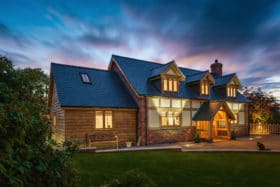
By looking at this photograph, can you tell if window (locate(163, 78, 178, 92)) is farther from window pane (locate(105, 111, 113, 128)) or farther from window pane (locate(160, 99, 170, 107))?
window pane (locate(105, 111, 113, 128))

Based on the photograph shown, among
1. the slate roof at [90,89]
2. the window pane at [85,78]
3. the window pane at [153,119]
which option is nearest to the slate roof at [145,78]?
the slate roof at [90,89]

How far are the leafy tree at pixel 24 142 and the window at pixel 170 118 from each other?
51.7 feet

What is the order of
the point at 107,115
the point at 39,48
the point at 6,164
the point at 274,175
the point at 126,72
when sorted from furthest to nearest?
the point at 39,48
the point at 126,72
the point at 107,115
the point at 274,175
the point at 6,164

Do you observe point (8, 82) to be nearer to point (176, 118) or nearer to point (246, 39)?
point (176, 118)

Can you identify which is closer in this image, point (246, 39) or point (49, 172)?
point (49, 172)

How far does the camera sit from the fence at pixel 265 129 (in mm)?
28058

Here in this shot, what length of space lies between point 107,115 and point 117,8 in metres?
9.36

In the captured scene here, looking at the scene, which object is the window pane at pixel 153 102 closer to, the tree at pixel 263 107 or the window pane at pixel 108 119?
the window pane at pixel 108 119

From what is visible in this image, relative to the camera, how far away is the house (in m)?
15.5

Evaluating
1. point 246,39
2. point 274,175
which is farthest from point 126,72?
point 274,175

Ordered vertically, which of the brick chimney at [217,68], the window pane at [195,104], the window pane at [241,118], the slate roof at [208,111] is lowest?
the window pane at [241,118]

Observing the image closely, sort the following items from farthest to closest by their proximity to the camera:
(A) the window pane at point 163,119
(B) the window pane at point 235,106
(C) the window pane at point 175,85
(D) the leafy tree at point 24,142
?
1. (B) the window pane at point 235,106
2. (C) the window pane at point 175,85
3. (A) the window pane at point 163,119
4. (D) the leafy tree at point 24,142

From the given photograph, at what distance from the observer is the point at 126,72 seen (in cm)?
1916

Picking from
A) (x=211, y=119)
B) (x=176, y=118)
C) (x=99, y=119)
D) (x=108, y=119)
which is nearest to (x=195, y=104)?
(x=211, y=119)
